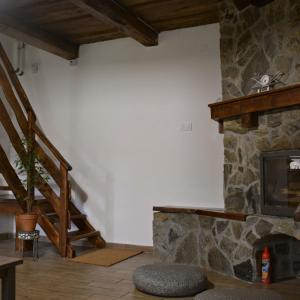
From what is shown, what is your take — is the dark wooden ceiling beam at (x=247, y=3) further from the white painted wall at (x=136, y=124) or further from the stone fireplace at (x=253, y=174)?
the white painted wall at (x=136, y=124)

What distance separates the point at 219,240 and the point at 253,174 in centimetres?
73

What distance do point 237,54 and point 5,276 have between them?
299cm

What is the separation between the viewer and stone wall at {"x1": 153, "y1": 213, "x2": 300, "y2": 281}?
3.48 metres

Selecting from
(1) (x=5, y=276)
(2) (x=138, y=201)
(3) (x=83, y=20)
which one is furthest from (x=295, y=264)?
(3) (x=83, y=20)

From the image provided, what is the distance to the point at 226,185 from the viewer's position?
13.0ft

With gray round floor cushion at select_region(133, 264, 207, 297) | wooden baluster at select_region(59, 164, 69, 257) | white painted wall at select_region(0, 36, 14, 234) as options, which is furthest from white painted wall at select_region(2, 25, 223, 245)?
gray round floor cushion at select_region(133, 264, 207, 297)

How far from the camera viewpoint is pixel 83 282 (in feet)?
11.6

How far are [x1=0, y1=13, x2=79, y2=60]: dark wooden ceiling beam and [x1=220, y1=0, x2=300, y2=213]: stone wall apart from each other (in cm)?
223

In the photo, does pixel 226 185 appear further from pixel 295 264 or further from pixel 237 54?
pixel 237 54

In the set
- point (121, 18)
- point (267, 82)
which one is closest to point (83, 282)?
point (267, 82)

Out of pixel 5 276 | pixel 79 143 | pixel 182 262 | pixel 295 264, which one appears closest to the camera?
pixel 5 276

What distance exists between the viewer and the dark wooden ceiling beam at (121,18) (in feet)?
12.9

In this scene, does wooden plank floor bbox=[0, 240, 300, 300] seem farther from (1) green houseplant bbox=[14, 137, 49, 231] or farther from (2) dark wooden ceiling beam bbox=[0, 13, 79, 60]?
(2) dark wooden ceiling beam bbox=[0, 13, 79, 60]

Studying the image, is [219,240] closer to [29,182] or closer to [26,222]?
[26,222]
